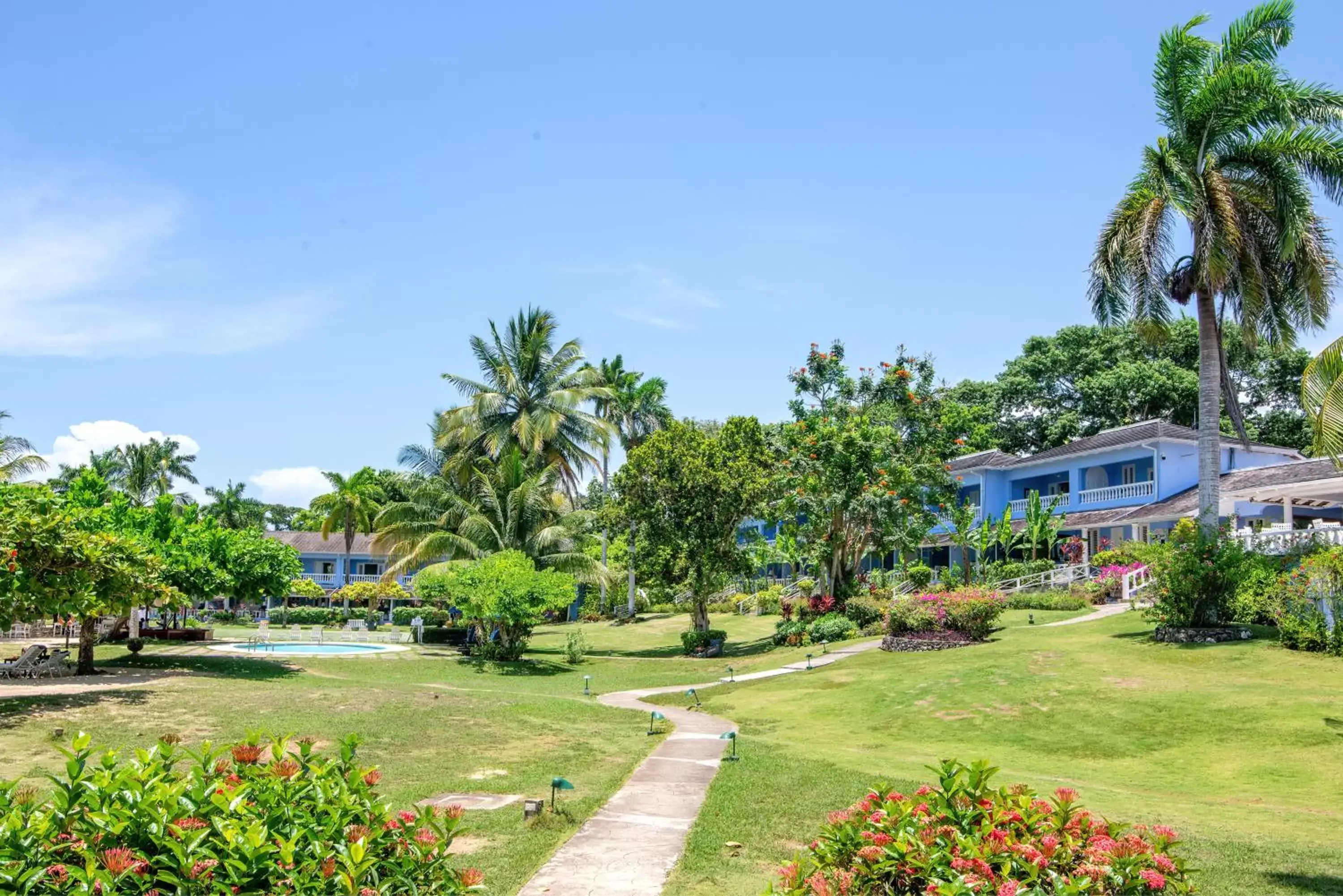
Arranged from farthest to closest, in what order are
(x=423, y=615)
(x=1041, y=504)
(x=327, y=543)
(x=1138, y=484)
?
(x=327, y=543), (x=423, y=615), (x=1041, y=504), (x=1138, y=484)

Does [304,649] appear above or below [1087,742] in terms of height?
below

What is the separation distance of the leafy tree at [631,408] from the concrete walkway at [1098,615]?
25.0 meters

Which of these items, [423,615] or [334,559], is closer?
[423,615]

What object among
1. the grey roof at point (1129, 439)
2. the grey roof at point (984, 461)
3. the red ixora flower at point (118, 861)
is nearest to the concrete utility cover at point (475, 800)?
the red ixora flower at point (118, 861)

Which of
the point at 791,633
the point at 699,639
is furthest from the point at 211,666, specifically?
the point at 791,633

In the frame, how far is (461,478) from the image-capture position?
46375mm

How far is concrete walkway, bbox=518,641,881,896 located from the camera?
845 cm

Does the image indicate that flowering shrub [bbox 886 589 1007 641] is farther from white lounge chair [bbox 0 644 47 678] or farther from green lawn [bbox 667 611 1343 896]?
white lounge chair [bbox 0 644 47 678]

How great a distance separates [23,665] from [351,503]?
1391 inches

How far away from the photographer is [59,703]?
1805cm

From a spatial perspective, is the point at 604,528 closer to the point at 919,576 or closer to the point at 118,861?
the point at 919,576

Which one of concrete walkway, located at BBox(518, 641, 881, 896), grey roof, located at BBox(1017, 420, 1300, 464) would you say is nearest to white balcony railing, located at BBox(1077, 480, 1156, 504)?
grey roof, located at BBox(1017, 420, 1300, 464)

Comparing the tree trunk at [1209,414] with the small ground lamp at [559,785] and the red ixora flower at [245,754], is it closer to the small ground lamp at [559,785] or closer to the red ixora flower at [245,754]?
the small ground lamp at [559,785]

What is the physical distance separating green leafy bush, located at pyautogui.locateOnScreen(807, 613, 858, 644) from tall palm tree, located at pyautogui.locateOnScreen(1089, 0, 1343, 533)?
12762 mm
